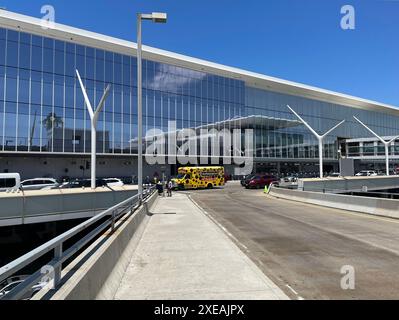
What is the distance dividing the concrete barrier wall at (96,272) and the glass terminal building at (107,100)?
39.4 meters

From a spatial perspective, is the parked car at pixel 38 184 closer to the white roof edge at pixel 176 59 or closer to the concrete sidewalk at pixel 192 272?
the concrete sidewalk at pixel 192 272

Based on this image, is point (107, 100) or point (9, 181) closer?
point (9, 181)

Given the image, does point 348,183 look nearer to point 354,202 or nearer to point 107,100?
point 354,202

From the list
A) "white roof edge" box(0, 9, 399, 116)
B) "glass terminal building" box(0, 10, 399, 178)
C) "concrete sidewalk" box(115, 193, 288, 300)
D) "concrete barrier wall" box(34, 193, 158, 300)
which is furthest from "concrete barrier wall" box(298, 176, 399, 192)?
"white roof edge" box(0, 9, 399, 116)

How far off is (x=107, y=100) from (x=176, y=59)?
14718 millimetres

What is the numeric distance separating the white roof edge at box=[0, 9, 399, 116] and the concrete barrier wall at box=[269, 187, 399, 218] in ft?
117

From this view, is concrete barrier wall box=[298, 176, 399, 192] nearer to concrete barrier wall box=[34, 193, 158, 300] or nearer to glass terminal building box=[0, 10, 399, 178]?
glass terminal building box=[0, 10, 399, 178]

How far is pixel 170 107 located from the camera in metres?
58.2

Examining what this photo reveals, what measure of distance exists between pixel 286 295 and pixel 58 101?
151 feet

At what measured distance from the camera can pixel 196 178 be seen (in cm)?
4634

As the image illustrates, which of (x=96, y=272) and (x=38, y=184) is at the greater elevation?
(x=38, y=184)

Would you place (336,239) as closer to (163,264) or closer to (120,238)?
(163,264)

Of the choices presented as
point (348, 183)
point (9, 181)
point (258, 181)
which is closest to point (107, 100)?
point (258, 181)

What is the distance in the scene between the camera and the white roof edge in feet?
142
